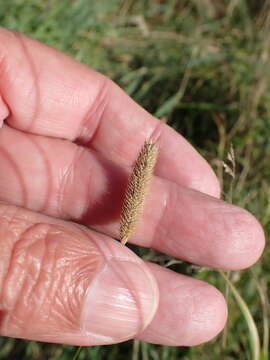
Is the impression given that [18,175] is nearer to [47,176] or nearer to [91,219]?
[47,176]

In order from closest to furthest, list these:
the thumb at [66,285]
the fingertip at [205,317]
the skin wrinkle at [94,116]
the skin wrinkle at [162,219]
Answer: the thumb at [66,285]
the fingertip at [205,317]
the skin wrinkle at [162,219]
the skin wrinkle at [94,116]

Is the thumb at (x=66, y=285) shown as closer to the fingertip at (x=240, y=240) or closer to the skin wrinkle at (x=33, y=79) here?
the fingertip at (x=240, y=240)

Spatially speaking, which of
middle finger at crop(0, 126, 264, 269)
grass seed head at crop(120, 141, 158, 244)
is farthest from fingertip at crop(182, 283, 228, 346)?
grass seed head at crop(120, 141, 158, 244)

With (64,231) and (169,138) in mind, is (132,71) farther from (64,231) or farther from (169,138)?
(64,231)

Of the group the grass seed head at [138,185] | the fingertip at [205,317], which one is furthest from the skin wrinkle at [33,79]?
the fingertip at [205,317]

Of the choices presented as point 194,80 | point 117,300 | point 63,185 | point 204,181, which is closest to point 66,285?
point 117,300

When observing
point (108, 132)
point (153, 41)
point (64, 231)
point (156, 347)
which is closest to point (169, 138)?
point (108, 132)

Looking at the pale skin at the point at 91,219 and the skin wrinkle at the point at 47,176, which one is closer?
the pale skin at the point at 91,219
